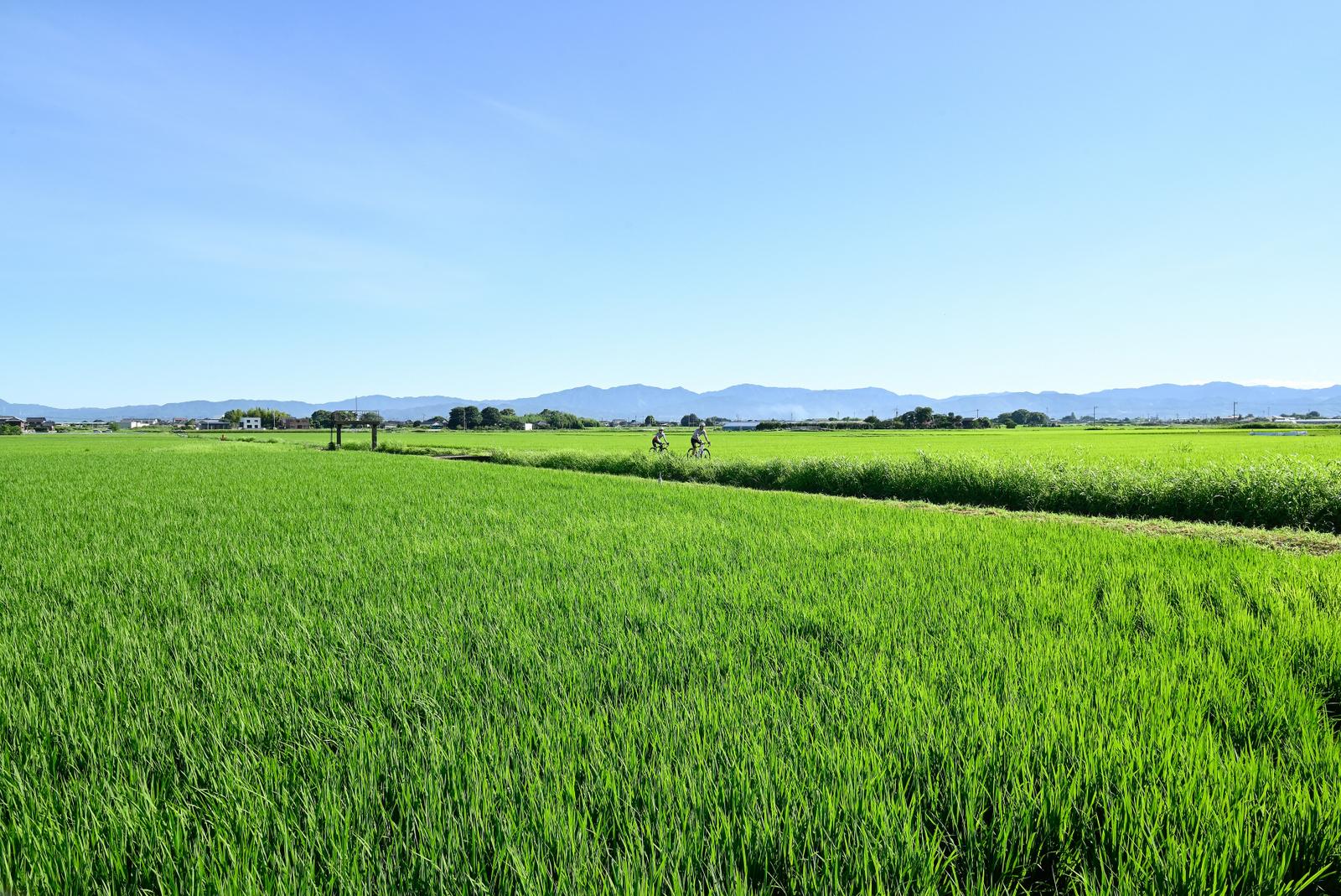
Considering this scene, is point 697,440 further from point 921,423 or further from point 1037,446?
point 921,423

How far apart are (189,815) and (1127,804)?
115 inches

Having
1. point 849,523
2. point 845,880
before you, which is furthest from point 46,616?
point 849,523

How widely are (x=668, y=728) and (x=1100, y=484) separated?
41.6 ft

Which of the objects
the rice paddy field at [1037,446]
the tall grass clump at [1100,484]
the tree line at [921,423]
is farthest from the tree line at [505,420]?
the tall grass clump at [1100,484]

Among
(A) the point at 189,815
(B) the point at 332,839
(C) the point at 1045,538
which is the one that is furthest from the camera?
(C) the point at 1045,538

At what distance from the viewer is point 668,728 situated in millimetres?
2459

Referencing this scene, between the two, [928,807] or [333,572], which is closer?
[928,807]

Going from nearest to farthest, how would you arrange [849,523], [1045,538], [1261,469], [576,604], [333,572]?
1. [576,604]
2. [333,572]
3. [1045,538]
4. [849,523]
5. [1261,469]

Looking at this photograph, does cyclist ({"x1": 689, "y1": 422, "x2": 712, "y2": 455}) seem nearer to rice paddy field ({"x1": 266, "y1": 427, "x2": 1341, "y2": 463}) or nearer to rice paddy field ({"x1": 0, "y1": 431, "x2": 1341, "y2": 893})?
rice paddy field ({"x1": 266, "y1": 427, "x2": 1341, "y2": 463})

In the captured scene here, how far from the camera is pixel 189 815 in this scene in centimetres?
197

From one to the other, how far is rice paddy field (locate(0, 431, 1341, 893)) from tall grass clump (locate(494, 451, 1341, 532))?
6745 millimetres

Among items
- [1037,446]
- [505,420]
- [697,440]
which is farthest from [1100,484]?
[505,420]

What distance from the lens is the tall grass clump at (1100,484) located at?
10250mm

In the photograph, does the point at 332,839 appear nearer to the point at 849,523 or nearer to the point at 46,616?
the point at 46,616
